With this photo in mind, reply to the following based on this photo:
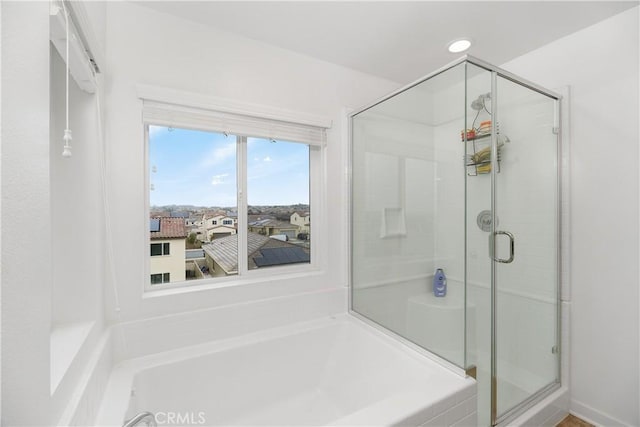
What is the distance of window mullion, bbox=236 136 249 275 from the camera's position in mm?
2018

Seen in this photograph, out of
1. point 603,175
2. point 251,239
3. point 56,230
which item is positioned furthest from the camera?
point 251,239

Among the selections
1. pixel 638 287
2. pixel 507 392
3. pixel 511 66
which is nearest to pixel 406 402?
pixel 507 392

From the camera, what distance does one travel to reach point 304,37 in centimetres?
193

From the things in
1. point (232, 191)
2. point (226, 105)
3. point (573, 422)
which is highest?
point (226, 105)

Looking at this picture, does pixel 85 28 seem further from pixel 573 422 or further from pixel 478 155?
pixel 573 422

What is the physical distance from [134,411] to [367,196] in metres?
1.82

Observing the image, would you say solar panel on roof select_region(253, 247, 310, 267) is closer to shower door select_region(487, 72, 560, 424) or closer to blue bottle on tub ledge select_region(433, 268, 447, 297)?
blue bottle on tub ledge select_region(433, 268, 447, 297)

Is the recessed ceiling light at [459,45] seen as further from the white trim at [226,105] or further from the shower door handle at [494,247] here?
the shower door handle at [494,247]

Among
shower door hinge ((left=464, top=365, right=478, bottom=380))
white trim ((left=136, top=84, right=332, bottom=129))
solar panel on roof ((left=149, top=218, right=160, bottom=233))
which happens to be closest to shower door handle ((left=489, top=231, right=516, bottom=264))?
shower door hinge ((left=464, top=365, right=478, bottom=380))

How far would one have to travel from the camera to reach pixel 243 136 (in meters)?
1.91

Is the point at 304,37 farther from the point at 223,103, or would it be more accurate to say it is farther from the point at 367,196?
the point at 367,196

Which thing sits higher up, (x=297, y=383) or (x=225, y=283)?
(x=225, y=283)

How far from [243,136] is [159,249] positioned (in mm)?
883

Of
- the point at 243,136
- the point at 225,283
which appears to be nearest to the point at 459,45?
the point at 243,136
